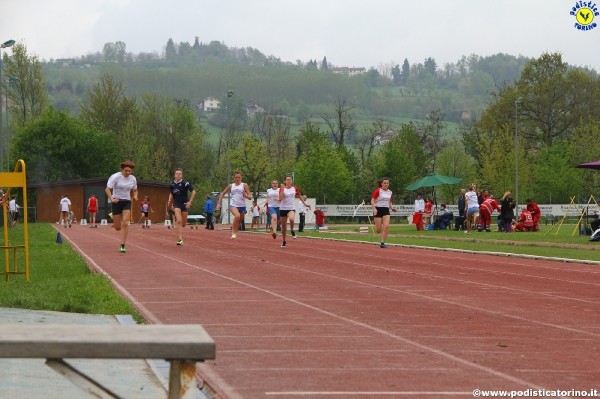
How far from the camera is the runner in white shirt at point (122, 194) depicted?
25.1 m

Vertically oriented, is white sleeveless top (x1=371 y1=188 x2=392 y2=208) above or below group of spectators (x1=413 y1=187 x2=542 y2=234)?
above

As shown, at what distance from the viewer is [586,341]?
1044 cm

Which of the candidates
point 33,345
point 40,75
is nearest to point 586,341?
point 33,345

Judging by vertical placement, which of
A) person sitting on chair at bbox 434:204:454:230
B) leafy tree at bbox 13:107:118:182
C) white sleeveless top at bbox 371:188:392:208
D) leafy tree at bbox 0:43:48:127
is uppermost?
leafy tree at bbox 0:43:48:127

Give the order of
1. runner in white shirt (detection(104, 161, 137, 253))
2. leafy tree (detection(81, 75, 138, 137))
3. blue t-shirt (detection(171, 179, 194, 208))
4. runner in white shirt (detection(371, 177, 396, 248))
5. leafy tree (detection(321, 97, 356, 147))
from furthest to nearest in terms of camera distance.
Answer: leafy tree (detection(81, 75, 138, 137)) < leafy tree (detection(321, 97, 356, 147)) < runner in white shirt (detection(371, 177, 396, 248)) < blue t-shirt (detection(171, 179, 194, 208)) < runner in white shirt (detection(104, 161, 137, 253))

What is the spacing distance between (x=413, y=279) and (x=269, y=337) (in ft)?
26.1

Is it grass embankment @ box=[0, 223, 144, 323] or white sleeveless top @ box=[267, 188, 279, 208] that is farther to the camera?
white sleeveless top @ box=[267, 188, 279, 208]

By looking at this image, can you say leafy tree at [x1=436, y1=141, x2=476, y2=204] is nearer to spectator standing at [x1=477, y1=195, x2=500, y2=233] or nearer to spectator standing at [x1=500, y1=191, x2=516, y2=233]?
spectator standing at [x1=477, y1=195, x2=500, y2=233]

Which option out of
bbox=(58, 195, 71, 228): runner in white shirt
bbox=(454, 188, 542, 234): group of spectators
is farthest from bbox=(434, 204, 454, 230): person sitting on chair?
bbox=(58, 195, 71, 228): runner in white shirt

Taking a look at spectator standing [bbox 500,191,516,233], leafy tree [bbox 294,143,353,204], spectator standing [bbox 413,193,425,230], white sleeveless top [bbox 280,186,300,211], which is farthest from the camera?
leafy tree [bbox 294,143,353,204]

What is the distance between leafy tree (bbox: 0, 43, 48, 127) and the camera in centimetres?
10675

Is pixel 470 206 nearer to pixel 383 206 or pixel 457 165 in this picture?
pixel 383 206

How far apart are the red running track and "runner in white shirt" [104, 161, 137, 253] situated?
2.77 metres

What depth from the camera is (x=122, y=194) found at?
25.3m
